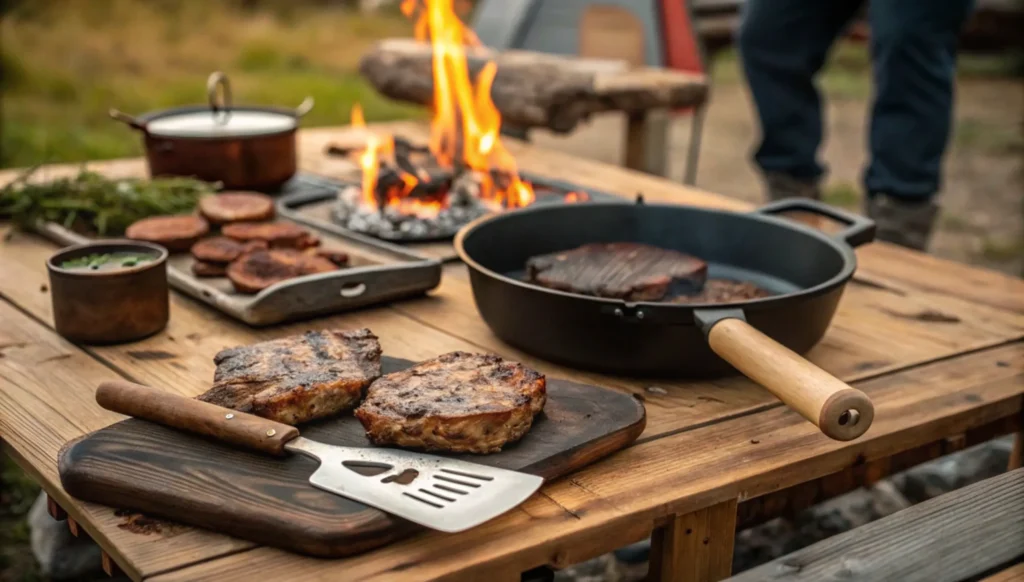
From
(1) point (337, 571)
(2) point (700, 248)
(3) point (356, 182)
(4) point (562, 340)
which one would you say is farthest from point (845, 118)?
(1) point (337, 571)

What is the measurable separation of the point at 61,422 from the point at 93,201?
1.19 meters

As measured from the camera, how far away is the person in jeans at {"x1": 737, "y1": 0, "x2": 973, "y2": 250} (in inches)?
127

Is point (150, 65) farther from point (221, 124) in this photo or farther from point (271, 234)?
point (271, 234)

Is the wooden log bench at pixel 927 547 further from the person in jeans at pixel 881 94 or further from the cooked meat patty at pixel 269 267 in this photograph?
the person in jeans at pixel 881 94

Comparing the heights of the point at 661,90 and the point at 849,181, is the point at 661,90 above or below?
above

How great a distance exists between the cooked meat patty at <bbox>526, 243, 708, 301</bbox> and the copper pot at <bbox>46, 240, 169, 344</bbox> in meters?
0.70

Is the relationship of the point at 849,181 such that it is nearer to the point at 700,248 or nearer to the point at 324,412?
the point at 700,248

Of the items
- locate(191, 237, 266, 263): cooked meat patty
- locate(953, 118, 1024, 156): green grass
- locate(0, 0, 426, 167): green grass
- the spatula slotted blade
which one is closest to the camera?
the spatula slotted blade

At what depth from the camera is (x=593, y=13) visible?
611 cm

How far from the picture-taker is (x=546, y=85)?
3.79 metres

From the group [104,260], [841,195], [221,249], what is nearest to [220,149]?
[221,249]

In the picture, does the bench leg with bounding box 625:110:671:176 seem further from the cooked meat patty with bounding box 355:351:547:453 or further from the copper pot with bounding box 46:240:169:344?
the cooked meat patty with bounding box 355:351:547:453

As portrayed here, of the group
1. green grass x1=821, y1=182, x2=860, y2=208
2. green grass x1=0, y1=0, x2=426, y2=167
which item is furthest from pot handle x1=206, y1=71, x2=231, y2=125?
green grass x1=821, y1=182, x2=860, y2=208

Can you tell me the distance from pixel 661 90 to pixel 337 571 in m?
3.06
